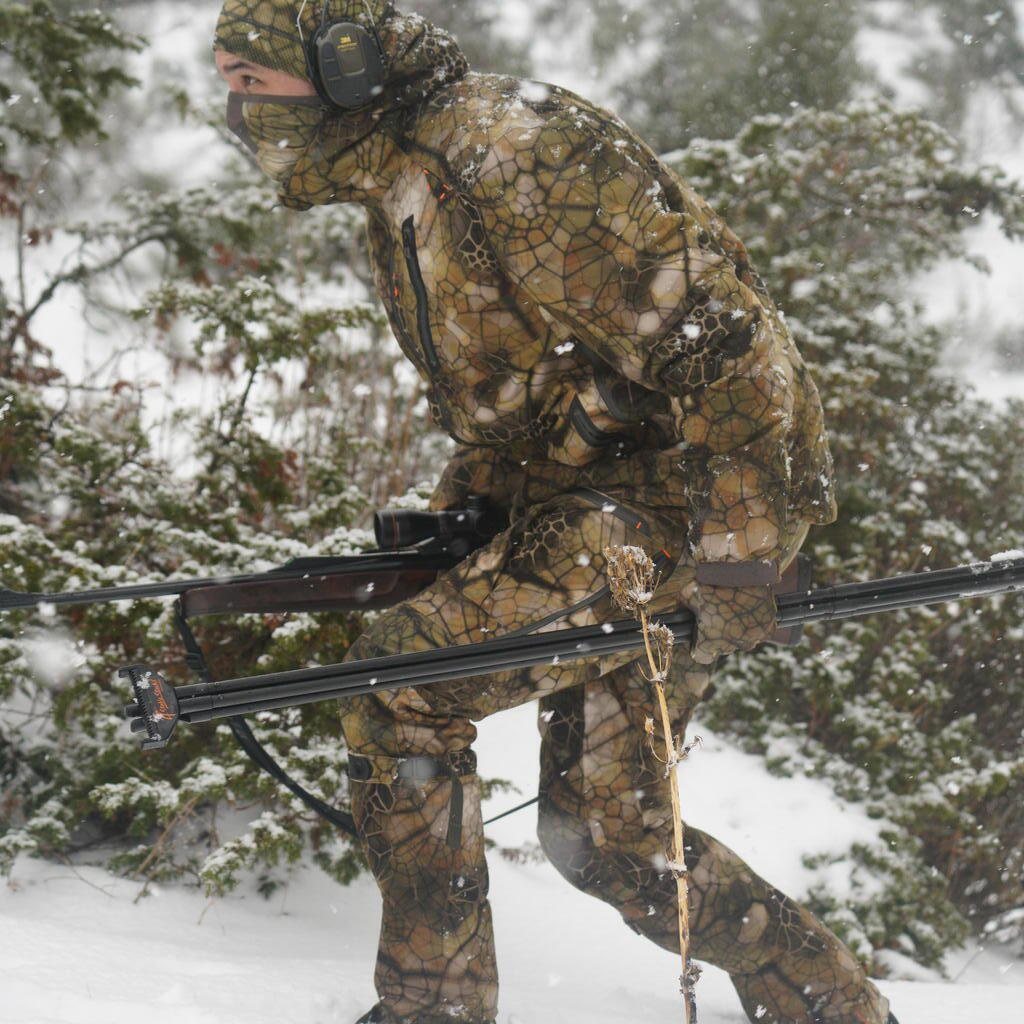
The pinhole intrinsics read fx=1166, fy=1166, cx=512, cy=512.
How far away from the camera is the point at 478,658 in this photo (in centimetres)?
187

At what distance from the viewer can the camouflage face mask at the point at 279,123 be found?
2033 millimetres

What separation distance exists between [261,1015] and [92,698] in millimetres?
1390

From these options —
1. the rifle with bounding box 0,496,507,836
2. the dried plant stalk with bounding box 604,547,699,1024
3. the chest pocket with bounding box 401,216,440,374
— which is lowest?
the dried plant stalk with bounding box 604,547,699,1024

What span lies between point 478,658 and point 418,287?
2.27 ft

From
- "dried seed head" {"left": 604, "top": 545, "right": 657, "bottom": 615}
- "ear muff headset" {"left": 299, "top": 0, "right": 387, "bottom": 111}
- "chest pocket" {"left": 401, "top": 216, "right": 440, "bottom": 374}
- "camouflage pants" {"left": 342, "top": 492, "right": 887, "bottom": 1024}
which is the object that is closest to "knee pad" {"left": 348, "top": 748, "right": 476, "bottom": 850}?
"camouflage pants" {"left": 342, "top": 492, "right": 887, "bottom": 1024}

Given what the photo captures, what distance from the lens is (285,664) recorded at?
3350mm

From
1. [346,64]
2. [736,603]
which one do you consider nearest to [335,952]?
[736,603]

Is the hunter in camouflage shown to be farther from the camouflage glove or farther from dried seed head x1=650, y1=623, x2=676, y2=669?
dried seed head x1=650, y1=623, x2=676, y2=669

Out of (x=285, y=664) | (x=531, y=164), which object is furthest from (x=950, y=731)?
(x=531, y=164)

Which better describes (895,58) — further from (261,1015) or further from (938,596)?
(261,1015)

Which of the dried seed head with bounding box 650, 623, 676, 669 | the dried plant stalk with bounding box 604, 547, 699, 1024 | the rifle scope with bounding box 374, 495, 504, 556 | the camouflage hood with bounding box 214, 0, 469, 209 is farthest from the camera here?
the rifle scope with bounding box 374, 495, 504, 556

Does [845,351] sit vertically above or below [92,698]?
above

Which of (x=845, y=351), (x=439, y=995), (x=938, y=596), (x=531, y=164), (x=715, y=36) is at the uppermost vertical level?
(x=715, y=36)

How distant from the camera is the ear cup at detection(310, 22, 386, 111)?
197cm
